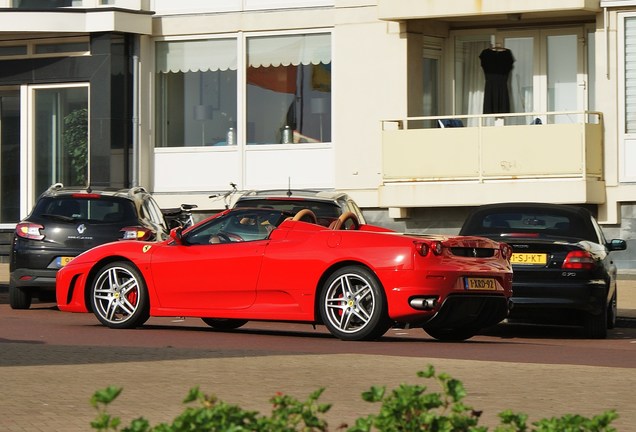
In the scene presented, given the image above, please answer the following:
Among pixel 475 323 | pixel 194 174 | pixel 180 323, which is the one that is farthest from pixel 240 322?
pixel 194 174

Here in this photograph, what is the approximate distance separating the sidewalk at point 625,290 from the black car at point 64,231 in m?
4.28

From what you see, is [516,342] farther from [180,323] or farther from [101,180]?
[101,180]

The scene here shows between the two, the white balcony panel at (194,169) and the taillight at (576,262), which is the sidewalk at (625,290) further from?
the white balcony panel at (194,169)

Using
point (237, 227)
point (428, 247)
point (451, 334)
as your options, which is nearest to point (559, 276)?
point (451, 334)

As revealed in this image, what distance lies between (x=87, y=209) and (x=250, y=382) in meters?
9.32

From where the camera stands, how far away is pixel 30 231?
19547 millimetres

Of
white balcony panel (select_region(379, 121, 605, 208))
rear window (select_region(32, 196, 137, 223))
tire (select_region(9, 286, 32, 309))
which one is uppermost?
white balcony panel (select_region(379, 121, 605, 208))

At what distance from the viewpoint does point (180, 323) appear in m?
18.1

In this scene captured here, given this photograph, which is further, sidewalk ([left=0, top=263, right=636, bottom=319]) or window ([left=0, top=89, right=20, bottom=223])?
window ([left=0, top=89, right=20, bottom=223])

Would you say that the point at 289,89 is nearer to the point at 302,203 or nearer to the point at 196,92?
the point at 196,92

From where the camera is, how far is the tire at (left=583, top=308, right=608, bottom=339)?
16719 millimetres

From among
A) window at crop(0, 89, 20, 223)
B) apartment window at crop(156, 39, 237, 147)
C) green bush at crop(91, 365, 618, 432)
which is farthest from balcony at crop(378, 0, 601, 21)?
green bush at crop(91, 365, 618, 432)

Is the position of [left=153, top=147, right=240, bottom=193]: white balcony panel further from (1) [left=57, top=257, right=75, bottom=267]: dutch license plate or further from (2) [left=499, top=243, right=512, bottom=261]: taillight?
(2) [left=499, top=243, right=512, bottom=261]: taillight

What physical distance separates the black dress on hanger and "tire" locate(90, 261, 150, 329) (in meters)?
13.9
